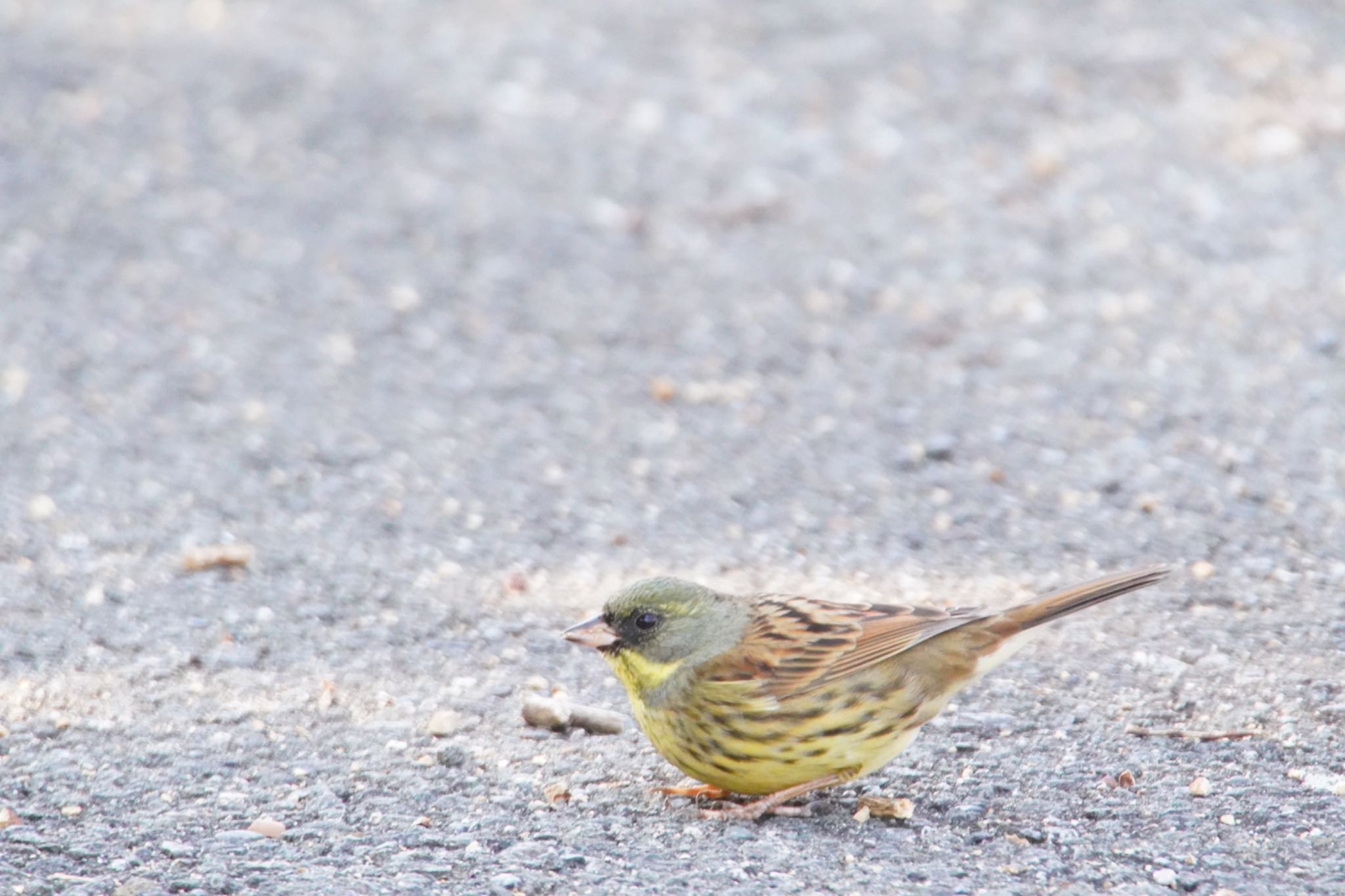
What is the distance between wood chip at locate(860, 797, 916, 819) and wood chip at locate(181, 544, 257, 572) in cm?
237

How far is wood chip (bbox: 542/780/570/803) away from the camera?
4191mm

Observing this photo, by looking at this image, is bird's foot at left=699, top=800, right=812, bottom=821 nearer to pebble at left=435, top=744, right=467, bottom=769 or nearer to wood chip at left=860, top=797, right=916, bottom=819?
wood chip at left=860, top=797, right=916, bottom=819

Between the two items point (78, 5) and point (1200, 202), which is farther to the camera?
point (78, 5)

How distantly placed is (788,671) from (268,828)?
1275 mm

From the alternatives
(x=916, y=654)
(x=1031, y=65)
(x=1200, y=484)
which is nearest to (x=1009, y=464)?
(x=1200, y=484)

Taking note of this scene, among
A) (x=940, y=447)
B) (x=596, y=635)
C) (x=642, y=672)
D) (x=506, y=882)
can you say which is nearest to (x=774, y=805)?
(x=642, y=672)

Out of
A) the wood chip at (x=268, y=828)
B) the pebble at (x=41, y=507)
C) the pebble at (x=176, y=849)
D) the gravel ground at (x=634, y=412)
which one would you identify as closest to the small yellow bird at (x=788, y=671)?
the gravel ground at (x=634, y=412)

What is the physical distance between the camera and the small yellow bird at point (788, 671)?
407cm

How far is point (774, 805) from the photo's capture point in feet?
13.7

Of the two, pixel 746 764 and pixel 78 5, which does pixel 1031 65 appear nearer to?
pixel 78 5

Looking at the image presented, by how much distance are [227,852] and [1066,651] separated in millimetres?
2422

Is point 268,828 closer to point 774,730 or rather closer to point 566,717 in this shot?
point 566,717

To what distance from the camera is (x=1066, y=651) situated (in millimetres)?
4961

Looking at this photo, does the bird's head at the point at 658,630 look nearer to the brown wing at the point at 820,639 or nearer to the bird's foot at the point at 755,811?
the brown wing at the point at 820,639
